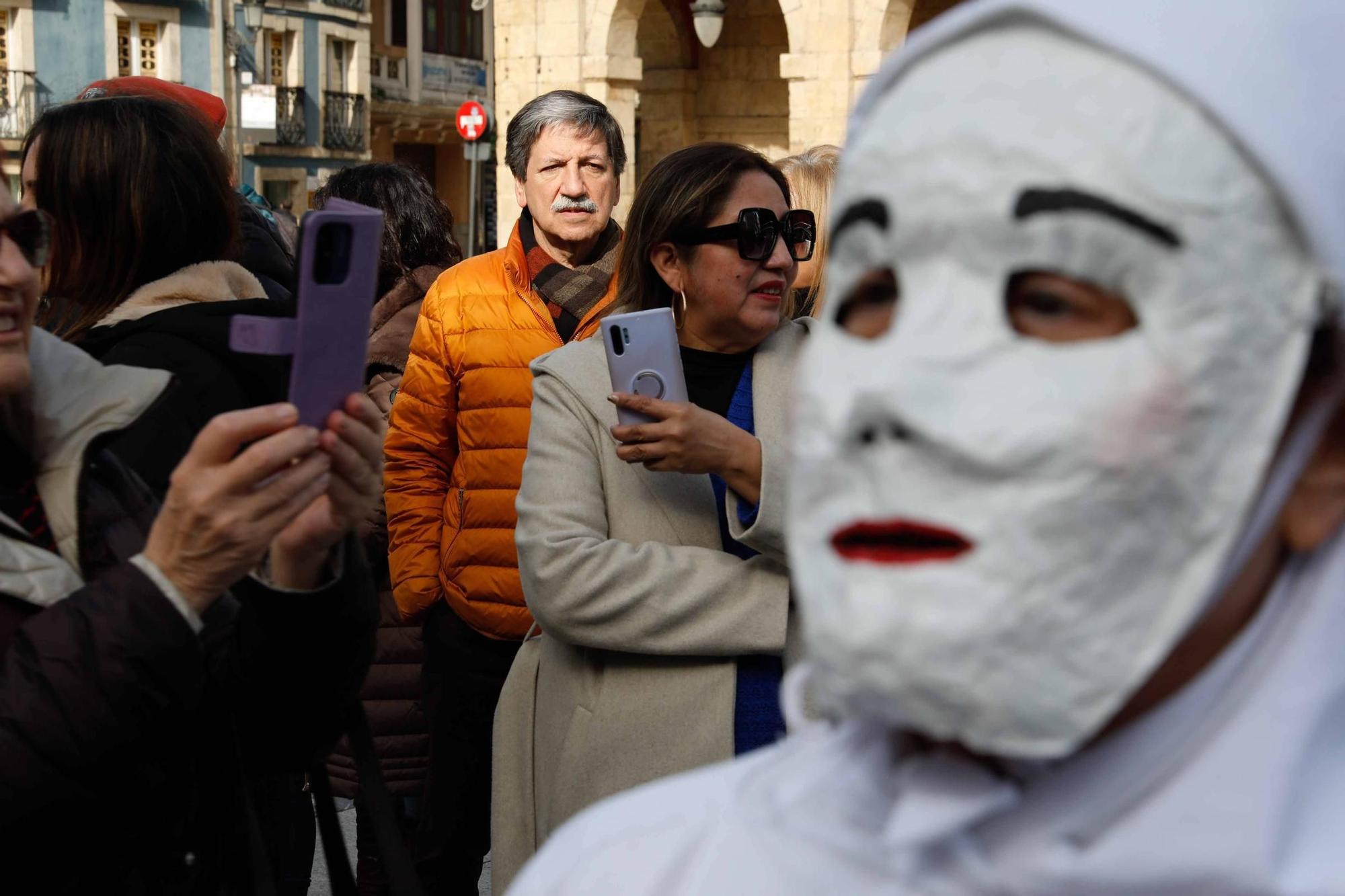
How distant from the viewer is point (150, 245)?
274 centimetres

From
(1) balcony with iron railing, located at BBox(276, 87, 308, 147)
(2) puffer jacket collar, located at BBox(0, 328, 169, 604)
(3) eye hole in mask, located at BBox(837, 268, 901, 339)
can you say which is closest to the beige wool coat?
(2) puffer jacket collar, located at BBox(0, 328, 169, 604)

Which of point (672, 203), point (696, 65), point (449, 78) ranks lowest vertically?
point (672, 203)

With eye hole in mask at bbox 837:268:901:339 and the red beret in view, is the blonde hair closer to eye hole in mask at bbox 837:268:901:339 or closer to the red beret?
the red beret

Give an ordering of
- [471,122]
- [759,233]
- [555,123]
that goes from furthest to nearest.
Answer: [471,122] → [555,123] → [759,233]

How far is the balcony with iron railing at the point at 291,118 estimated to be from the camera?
32.9 m

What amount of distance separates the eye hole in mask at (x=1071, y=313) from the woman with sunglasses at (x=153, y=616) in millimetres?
1047

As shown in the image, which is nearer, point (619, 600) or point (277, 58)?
point (619, 600)

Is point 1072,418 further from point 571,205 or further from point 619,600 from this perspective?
point 571,205

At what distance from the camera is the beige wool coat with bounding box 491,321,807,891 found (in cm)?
260

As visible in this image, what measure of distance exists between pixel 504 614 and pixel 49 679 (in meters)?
1.86

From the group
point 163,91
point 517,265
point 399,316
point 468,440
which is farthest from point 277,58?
point 468,440

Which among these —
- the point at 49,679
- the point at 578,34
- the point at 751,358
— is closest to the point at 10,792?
the point at 49,679

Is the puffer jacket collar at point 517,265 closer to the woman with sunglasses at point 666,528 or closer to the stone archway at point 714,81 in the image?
the woman with sunglasses at point 666,528

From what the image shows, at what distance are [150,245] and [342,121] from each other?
3341 cm
